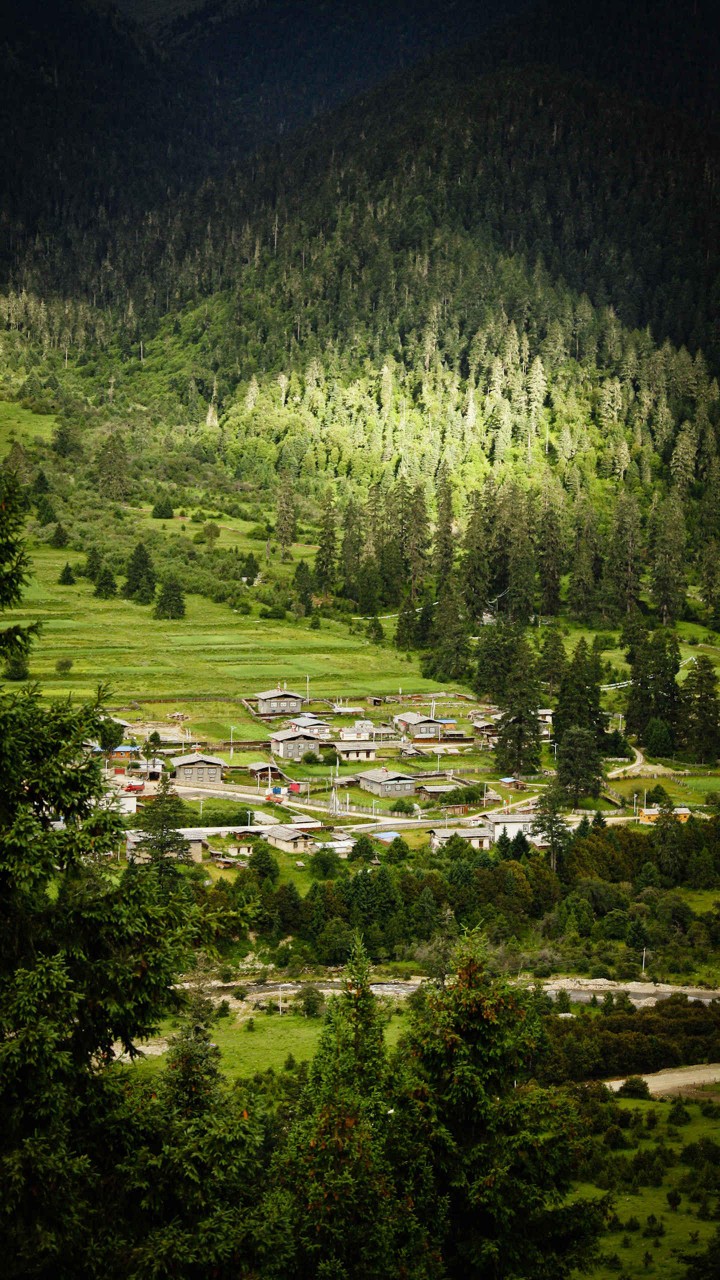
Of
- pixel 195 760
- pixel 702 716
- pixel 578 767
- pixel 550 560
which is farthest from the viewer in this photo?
pixel 550 560

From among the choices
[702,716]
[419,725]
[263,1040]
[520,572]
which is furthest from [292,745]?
[520,572]

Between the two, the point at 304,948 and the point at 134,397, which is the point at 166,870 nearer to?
the point at 304,948

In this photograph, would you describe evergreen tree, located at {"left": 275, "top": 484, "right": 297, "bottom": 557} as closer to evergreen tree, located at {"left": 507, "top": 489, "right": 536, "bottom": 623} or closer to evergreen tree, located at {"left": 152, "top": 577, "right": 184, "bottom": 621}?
evergreen tree, located at {"left": 152, "top": 577, "right": 184, "bottom": 621}

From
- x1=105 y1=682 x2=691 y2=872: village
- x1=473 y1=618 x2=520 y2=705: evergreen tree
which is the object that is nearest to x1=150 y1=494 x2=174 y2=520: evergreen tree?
x1=473 y1=618 x2=520 y2=705: evergreen tree

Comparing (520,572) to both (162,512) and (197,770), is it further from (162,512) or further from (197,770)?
(197,770)

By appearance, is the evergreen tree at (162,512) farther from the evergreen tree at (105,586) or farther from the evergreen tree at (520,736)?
the evergreen tree at (520,736)
